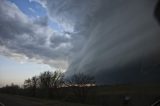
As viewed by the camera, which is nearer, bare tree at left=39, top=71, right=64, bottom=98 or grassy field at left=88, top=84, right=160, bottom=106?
grassy field at left=88, top=84, right=160, bottom=106

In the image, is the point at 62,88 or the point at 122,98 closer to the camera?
the point at 122,98

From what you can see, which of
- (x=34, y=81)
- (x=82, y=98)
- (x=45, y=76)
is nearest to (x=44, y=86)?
(x=45, y=76)

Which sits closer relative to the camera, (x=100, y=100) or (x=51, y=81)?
(x=100, y=100)

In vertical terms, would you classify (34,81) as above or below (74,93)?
above

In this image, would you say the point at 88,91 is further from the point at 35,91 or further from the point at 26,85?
the point at 26,85

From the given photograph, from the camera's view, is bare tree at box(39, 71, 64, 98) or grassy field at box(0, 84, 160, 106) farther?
bare tree at box(39, 71, 64, 98)

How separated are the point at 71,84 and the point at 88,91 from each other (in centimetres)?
619

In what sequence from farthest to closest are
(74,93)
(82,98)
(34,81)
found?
(34,81) < (74,93) < (82,98)

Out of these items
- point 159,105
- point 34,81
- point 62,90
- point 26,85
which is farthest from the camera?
point 26,85

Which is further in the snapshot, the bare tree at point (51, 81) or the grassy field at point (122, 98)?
the bare tree at point (51, 81)

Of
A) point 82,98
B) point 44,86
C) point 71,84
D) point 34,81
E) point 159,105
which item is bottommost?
point 159,105

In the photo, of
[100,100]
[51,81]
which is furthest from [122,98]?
[51,81]

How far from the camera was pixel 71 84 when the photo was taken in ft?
231

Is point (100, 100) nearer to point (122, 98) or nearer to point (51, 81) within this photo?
point (122, 98)
